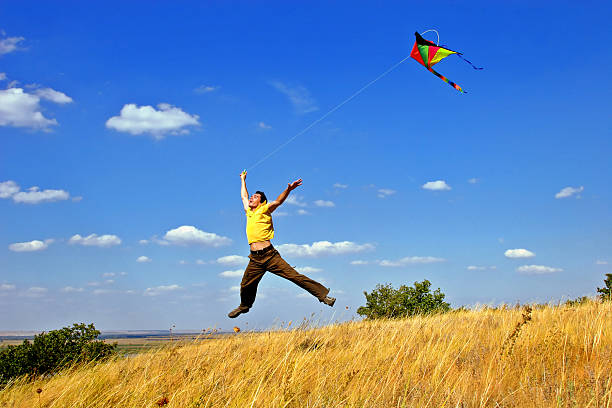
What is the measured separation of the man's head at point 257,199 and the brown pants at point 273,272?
888 mm

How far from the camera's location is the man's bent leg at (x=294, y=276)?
8.48m

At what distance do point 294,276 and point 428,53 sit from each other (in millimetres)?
4911

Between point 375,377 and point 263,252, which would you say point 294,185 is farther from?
point 375,377

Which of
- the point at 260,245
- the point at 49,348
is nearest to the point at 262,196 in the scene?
the point at 260,245

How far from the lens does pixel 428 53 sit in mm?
9000

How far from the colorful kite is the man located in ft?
11.1

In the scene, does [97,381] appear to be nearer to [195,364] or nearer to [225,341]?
[195,364]

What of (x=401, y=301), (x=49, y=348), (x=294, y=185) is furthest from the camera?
(x=401, y=301)

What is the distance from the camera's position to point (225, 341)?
8.30 m

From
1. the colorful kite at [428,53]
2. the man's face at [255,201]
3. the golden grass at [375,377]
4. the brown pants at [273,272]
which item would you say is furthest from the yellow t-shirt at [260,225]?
the colorful kite at [428,53]

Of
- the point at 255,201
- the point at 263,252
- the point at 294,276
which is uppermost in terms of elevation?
the point at 255,201

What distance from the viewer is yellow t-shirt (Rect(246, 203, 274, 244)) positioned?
8391 mm

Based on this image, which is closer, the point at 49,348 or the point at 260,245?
the point at 260,245

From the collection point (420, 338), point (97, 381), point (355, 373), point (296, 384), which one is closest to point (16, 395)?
point (97, 381)
